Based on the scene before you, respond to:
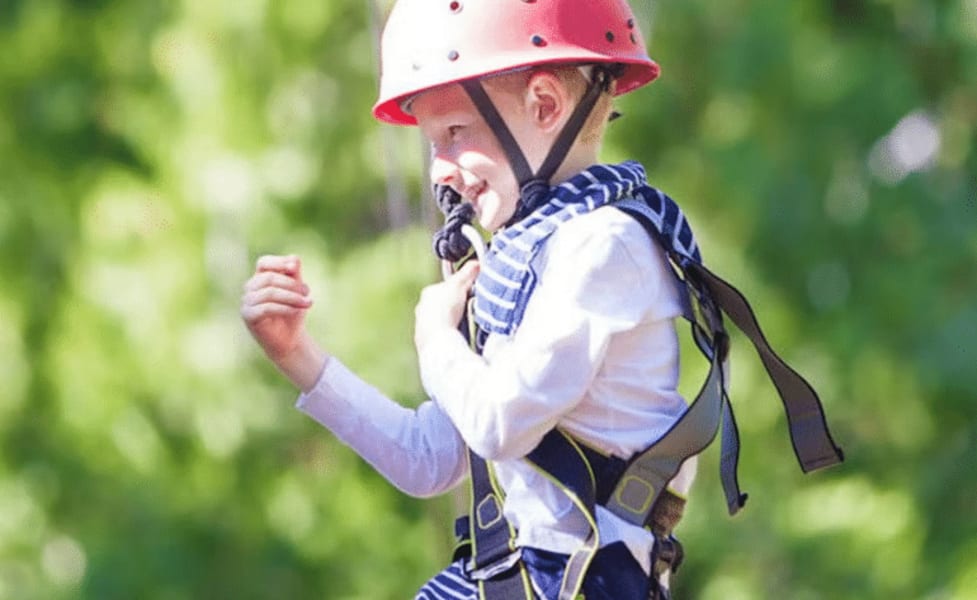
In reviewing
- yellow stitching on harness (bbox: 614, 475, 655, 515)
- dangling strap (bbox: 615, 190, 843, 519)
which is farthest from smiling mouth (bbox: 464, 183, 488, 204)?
yellow stitching on harness (bbox: 614, 475, 655, 515)

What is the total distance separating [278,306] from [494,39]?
0.51 m

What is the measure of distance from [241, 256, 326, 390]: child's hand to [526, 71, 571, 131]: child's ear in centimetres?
43

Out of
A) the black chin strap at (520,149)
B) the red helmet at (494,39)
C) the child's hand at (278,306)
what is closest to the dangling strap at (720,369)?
the black chin strap at (520,149)

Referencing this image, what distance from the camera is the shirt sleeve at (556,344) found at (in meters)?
2.84

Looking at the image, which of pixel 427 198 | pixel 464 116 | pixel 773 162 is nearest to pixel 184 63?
pixel 773 162

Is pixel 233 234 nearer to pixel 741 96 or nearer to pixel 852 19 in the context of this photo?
pixel 741 96

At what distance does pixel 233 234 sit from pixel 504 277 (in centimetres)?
766

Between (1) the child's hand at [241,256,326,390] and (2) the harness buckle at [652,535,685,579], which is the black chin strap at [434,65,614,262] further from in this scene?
(2) the harness buckle at [652,535,685,579]

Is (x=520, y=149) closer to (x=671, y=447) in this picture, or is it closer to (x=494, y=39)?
(x=494, y=39)

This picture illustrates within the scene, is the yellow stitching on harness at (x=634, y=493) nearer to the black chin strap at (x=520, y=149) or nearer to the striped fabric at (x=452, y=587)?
the striped fabric at (x=452, y=587)

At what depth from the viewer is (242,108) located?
1057 cm

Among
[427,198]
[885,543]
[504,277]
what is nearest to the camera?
[504,277]

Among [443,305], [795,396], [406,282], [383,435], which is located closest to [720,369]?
[795,396]

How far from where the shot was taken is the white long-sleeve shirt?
2.84 m
